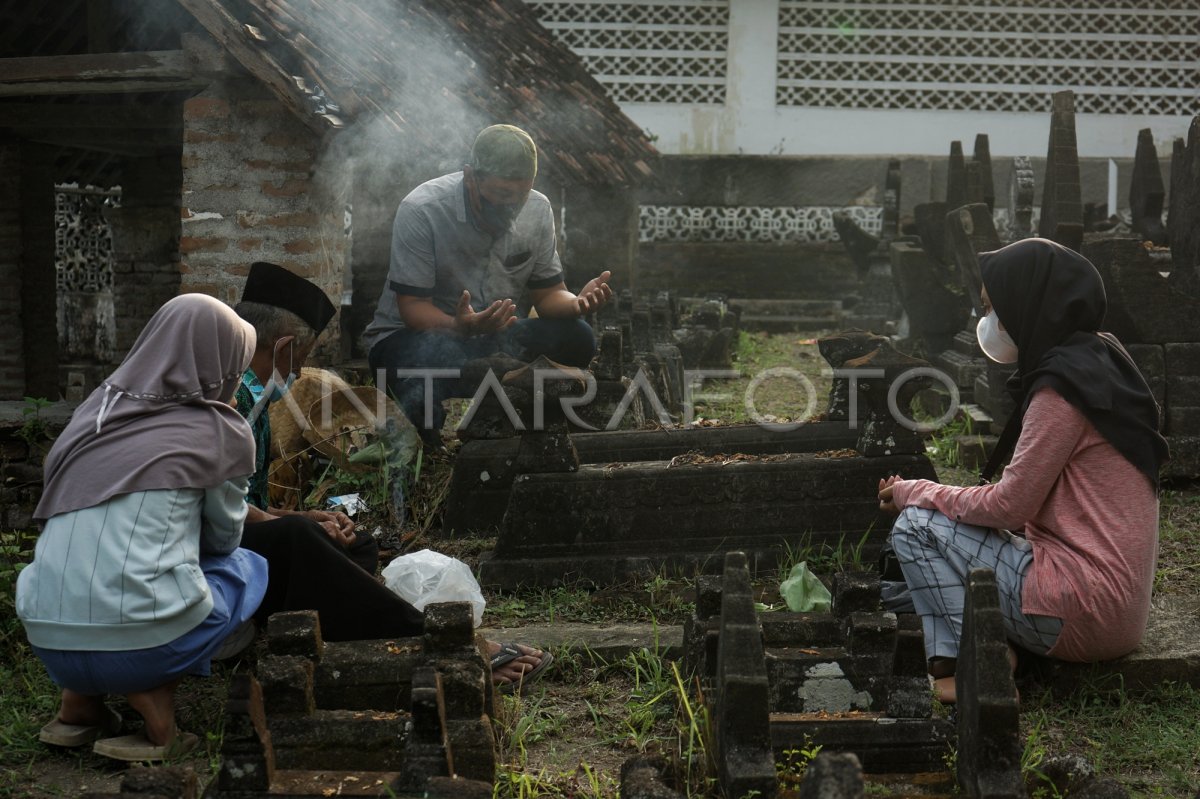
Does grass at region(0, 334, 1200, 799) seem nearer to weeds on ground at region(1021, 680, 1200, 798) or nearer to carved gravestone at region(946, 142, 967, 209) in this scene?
weeds on ground at region(1021, 680, 1200, 798)

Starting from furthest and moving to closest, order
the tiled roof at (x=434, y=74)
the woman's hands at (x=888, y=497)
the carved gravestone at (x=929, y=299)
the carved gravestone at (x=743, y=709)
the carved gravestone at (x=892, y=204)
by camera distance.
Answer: the carved gravestone at (x=892, y=204)
the carved gravestone at (x=929, y=299)
the tiled roof at (x=434, y=74)
the woman's hands at (x=888, y=497)
the carved gravestone at (x=743, y=709)

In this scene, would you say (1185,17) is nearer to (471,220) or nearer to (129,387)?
(471,220)

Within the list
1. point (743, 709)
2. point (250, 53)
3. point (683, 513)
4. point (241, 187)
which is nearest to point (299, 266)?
point (241, 187)

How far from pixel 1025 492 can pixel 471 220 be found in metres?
3.63

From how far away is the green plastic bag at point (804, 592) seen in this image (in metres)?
4.69

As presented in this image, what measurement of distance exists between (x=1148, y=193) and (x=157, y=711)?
9.13m

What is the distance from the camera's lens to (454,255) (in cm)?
660

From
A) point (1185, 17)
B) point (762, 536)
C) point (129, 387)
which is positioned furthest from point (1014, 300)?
point (1185, 17)

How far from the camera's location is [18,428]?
21.7 ft

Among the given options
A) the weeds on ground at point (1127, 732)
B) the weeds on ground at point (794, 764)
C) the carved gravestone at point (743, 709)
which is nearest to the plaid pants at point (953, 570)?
the weeds on ground at point (1127, 732)

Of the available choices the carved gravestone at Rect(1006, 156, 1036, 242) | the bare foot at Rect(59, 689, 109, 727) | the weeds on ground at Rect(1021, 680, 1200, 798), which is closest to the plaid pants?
the weeds on ground at Rect(1021, 680, 1200, 798)

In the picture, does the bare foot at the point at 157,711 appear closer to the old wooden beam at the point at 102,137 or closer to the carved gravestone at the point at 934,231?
the old wooden beam at the point at 102,137

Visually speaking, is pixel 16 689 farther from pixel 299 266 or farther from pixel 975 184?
pixel 975 184

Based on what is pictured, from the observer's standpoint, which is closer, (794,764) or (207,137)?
(794,764)
